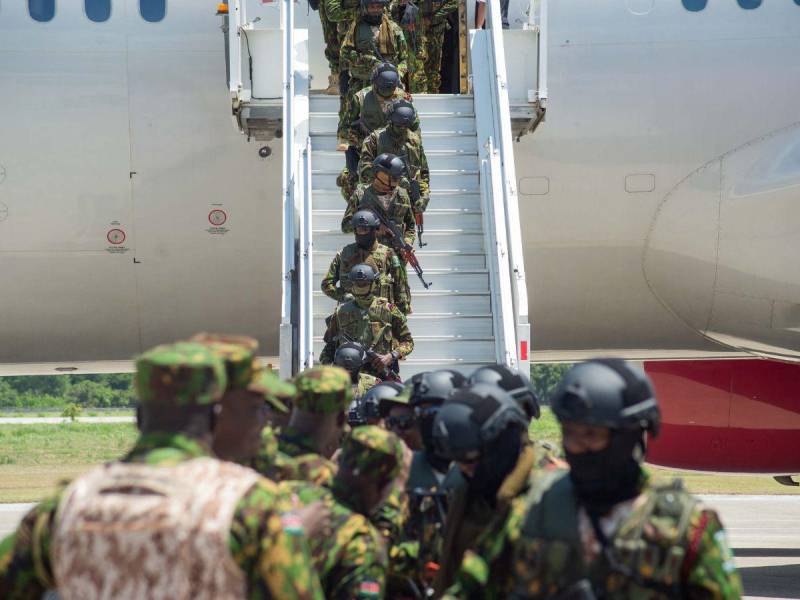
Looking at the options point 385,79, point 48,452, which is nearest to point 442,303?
point 385,79

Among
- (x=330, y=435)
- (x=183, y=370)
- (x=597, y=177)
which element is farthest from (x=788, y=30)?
(x=183, y=370)

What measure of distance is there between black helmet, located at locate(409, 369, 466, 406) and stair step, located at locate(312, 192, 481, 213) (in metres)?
5.93

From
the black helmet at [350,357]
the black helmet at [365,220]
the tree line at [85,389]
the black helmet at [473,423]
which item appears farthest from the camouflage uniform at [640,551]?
the tree line at [85,389]

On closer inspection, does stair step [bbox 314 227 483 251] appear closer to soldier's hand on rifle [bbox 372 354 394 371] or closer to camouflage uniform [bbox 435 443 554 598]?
soldier's hand on rifle [bbox 372 354 394 371]

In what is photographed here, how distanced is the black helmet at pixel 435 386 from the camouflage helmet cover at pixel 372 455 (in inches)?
40.2

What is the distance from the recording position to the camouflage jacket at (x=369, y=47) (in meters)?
11.0

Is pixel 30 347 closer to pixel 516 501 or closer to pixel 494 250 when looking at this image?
pixel 494 250

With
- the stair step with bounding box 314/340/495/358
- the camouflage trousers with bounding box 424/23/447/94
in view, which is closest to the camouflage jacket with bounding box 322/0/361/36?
the camouflage trousers with bounding box 424/23/447/94

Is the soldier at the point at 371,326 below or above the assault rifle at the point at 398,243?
below

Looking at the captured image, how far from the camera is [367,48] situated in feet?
36.1

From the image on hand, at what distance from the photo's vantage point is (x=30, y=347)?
1220cm

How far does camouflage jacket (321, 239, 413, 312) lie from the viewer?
9516 millimetres

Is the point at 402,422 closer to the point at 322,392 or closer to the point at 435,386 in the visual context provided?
the point at 435,386

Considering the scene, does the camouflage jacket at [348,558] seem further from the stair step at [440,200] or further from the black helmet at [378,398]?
the stair step at [440,200]
